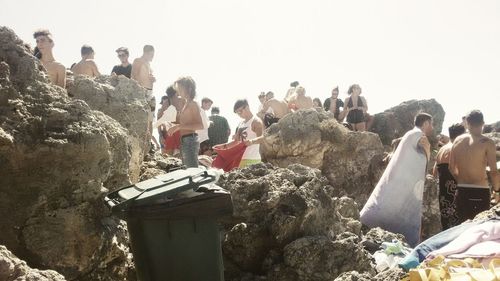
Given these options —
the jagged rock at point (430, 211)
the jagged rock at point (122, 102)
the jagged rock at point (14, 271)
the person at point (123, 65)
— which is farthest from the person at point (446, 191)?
the jagged rock at point (14, 271)

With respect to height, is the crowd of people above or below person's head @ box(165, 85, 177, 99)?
below

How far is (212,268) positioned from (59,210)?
4.50 feet

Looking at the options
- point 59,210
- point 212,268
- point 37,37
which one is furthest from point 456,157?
point 37,37

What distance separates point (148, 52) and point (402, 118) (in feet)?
25.1

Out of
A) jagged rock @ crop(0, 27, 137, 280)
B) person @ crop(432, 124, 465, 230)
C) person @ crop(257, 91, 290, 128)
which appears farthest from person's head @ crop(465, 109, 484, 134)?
person @ crop(257, 91, 290, 128)

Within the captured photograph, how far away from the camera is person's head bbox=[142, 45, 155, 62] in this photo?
10.0 meters

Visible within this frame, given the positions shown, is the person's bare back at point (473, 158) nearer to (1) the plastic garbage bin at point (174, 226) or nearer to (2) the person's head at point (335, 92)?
(1) the plastic garbage bin at point (174, 226)

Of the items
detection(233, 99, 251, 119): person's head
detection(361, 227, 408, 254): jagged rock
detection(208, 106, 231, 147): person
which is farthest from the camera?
detection(208, 106, 231, 147): person

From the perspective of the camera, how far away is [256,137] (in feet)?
35.1

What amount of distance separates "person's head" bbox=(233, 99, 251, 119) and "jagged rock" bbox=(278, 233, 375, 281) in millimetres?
5355

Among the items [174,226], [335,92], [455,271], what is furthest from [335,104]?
[455,271]

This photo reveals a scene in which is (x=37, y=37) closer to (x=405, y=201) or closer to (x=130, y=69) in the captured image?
(x=130, y=69)

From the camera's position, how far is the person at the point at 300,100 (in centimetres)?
1295

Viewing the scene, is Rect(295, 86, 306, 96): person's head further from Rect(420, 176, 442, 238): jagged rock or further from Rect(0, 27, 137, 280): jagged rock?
Rect(0, 27, 137, 280): jagged rock
